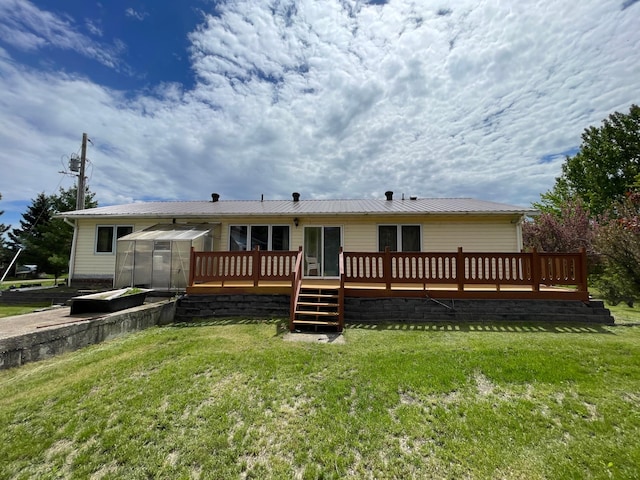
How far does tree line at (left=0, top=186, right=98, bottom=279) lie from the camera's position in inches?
730

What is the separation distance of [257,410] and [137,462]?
1.11 m

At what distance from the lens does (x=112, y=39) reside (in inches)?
372

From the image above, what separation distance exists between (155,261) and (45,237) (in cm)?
1777

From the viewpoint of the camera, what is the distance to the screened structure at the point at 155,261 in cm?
855

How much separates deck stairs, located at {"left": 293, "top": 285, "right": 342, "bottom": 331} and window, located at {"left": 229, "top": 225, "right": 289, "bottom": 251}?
142 inches

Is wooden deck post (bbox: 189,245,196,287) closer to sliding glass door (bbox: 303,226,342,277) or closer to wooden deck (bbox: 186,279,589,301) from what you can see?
wooden deck (bbox: 186,279,589,301)

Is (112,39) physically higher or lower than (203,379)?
higher

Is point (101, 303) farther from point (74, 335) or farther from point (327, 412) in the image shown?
point (327, 412)

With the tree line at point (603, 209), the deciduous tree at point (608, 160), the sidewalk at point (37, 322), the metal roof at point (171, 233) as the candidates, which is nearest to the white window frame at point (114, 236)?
the metal roof at point (171, 233)

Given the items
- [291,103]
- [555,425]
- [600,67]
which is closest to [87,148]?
[291,103]

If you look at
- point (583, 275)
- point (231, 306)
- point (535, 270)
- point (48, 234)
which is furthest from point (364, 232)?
point (48, 234)

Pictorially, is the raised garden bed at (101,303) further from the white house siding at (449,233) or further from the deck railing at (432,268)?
the white house siding at (449,233)

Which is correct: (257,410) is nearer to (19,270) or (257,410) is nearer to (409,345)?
(409,345)

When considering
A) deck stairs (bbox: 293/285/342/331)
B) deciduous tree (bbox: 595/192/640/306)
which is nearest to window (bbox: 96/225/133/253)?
deck stairs (bbox: 293/285/342/331)
